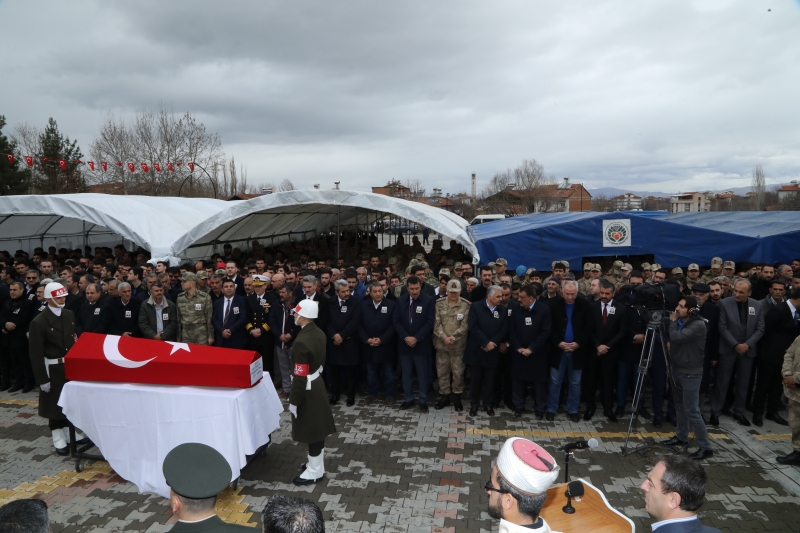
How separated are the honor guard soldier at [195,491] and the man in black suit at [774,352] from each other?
23.3 feet

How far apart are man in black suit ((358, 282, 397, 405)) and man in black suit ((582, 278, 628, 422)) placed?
2.80 m

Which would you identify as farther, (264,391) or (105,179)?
(105,179)

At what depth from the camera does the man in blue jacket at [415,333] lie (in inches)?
290

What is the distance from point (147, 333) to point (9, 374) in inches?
117

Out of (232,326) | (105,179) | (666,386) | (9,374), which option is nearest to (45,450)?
(232,326)

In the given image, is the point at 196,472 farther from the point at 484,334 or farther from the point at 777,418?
the point at 777,418

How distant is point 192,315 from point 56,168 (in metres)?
38.3

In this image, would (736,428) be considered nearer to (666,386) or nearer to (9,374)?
(666,386)

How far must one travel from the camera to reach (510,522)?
2244mm

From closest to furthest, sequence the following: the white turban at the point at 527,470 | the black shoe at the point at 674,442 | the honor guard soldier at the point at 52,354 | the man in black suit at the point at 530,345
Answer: the white turban at the point at 527,470, the honor guard soldier at the point at 52,354, the black shoe at the point at 674,442, the man in black suit at the point at 530,345

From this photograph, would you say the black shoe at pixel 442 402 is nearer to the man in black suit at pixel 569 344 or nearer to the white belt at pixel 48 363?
the man in black suit at pixel 569 344

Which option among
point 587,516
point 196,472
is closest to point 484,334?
point 587,516

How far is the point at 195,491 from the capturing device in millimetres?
2287

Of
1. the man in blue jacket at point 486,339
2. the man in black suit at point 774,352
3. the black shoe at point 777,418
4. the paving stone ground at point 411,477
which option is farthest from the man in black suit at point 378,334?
the black shoe at point 777,418
